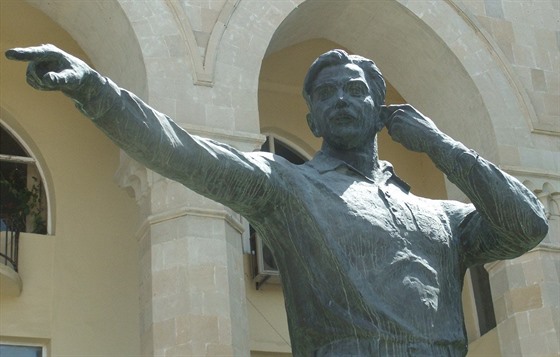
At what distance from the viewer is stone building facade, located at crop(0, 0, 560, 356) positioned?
974cm

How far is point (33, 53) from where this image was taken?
106 inches

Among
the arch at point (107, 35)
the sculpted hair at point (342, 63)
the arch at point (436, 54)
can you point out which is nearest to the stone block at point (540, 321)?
the arch at point (436, 54)

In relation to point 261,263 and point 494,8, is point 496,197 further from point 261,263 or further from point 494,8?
point 261,263

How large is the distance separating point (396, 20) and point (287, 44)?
123cm

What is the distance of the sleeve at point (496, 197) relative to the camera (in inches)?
126

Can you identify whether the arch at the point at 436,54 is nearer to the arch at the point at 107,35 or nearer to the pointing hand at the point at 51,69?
the arch at the point at 107,35

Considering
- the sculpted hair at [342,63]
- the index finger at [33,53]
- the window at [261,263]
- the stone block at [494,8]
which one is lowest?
the index finger at [33,53]

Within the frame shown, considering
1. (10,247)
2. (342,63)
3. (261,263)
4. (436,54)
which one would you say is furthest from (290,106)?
(342,63)

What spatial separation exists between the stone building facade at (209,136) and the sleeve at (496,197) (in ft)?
20.0

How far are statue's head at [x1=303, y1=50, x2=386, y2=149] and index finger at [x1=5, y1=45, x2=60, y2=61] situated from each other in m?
0.94

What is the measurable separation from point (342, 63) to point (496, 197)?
627 mm

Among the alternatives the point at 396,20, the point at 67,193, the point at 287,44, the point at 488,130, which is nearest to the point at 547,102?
the point at 488,130

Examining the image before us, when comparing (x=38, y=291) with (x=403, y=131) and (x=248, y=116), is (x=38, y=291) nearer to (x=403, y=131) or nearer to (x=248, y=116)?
(x=248, y=116)

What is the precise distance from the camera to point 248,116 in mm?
10609
